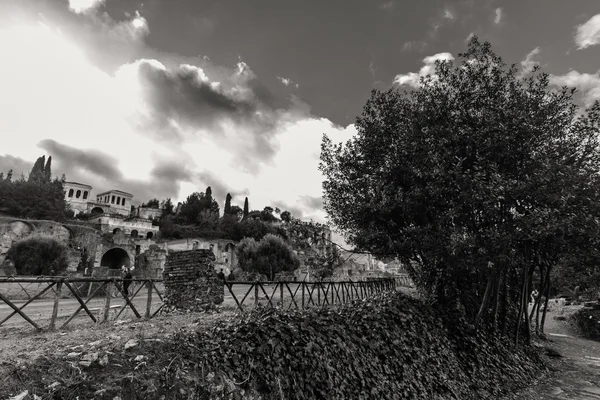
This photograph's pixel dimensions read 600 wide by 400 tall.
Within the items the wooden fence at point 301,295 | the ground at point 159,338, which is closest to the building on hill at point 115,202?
the wooden fence at point 301,295

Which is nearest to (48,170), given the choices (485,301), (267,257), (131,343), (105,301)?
(267,257)

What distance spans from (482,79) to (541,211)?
3966 millimetres

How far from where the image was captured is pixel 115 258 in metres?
38.8

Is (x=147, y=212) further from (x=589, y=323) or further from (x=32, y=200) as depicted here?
(x=589, y=323)

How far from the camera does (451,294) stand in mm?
9094

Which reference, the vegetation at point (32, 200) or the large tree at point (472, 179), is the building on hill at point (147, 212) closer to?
the vegetation at point (32, 200)

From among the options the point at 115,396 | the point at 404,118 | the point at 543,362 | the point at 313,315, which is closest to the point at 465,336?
the point at 543,362

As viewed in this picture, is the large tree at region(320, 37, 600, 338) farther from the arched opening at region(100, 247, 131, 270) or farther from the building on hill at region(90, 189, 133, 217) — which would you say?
the building on hill at region(90, 189, 133, 217)

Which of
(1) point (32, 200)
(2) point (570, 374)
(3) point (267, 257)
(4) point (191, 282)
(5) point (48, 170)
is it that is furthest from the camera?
(5) point (48, 170)

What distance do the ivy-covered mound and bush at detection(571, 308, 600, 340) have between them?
332 inches

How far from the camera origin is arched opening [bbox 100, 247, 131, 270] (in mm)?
37250

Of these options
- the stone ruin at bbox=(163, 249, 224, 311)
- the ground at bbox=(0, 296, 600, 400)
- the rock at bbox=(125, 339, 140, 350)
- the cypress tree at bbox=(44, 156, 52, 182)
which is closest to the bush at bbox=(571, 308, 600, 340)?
the ground at bbox=(0, 296, 600, 400)

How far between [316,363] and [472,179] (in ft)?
16.7

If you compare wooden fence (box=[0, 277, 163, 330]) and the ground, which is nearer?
the ground
